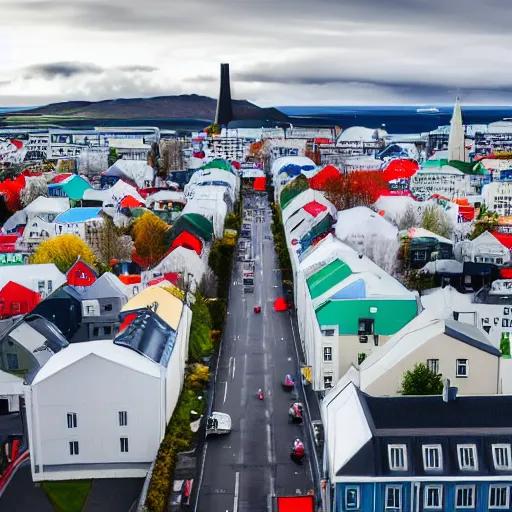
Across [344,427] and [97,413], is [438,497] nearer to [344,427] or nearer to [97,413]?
[344,427]

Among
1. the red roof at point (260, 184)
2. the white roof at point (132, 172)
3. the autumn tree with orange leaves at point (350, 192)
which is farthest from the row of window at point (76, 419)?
the red roof at point (260, 184)

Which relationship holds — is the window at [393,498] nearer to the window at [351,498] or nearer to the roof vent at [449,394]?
the window at [351,498]

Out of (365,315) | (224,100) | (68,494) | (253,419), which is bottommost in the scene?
(68,494)

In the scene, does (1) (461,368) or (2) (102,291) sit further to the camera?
(2) (102,291)

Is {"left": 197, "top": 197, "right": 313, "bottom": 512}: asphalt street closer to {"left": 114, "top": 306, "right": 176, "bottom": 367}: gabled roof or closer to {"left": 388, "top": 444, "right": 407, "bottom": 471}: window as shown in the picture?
{"left": 114, "top": 306, "right": 176, "bottom": 367}: gabled roof

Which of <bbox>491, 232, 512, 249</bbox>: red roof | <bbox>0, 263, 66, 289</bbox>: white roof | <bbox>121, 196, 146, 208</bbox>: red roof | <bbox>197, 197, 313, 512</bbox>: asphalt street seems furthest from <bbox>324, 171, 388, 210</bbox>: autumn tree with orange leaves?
<bbox>0, 263, 66, 289</bbox>: white roof

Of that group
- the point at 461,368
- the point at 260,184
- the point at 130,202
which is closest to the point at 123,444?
the point at 461,368

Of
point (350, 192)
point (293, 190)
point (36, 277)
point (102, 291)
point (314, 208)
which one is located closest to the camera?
point (102, 291)
